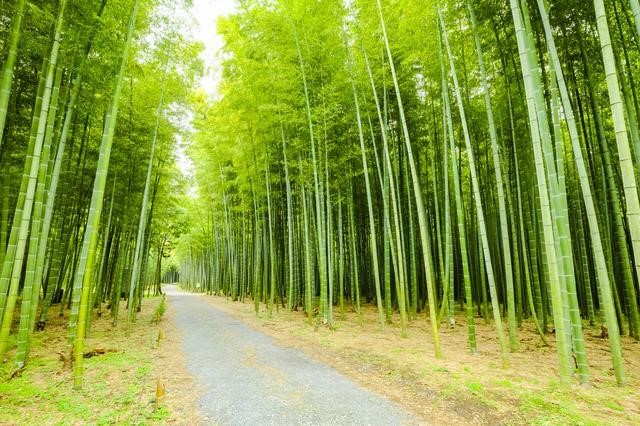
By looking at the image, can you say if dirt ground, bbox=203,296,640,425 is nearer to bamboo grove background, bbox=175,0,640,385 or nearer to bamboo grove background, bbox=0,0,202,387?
bamboo grove background, bbox=175,0,640,385

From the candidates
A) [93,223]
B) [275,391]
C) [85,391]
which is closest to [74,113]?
[93,223]

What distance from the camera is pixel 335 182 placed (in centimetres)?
631

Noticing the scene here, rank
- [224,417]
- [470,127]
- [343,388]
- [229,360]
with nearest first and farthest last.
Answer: [224,417], [343,388], [229,360], [470,127]

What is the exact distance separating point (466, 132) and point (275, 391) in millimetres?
3415

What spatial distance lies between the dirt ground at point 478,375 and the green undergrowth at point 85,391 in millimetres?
2001

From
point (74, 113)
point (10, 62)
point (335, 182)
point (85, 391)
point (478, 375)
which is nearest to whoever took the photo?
point (10, 62)

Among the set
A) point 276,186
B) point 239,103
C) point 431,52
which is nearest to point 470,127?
point 431,52

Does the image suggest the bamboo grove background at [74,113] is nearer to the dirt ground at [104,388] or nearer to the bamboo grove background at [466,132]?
the dirt ground at [104,388]

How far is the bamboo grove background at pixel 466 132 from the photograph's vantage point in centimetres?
276

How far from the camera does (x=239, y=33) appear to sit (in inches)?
223

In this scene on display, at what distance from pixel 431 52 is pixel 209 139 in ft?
20.1

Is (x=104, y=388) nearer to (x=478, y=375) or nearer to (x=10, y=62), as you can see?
(x=10, y=62)

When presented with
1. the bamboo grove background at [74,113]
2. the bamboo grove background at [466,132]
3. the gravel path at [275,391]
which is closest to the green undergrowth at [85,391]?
the bamboo grove background at [74,113]

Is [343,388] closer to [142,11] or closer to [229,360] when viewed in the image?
[229,360]
